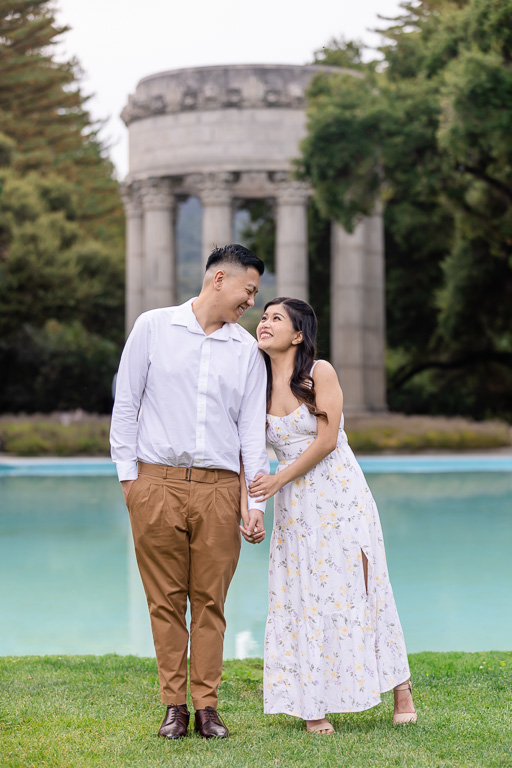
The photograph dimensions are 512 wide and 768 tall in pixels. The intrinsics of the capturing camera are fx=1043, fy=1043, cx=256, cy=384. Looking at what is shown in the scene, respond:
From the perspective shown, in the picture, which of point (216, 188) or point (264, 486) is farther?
point (216, 188)

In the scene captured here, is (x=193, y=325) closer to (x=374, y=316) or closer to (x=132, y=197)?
(x=374, y=316)

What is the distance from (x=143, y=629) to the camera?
9180mm

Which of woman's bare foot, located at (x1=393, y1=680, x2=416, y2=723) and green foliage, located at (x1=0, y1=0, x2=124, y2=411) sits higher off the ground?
green foliage, located at (x1=0, y1=0, x2=124, y2=411)

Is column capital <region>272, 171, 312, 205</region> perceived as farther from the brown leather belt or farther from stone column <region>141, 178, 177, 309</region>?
the brown leather belt

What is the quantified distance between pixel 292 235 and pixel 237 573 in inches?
896

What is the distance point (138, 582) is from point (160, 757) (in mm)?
6479

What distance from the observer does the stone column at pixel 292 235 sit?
33.2 metres

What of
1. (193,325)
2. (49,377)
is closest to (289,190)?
(49,377)

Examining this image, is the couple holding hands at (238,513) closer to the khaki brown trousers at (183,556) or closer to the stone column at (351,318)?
the khaki brown trousers at (183,556)

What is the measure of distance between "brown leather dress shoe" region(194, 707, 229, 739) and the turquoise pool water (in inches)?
109

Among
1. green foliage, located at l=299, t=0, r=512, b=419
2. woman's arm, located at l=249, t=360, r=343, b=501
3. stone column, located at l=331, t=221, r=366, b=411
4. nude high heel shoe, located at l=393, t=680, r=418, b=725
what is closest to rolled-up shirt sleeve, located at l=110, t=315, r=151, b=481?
woman's arm, located at l=249, t=360, r=343, b=501

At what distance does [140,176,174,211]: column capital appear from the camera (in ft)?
113

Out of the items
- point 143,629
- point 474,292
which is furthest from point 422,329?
point 143,629

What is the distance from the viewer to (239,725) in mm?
5613
